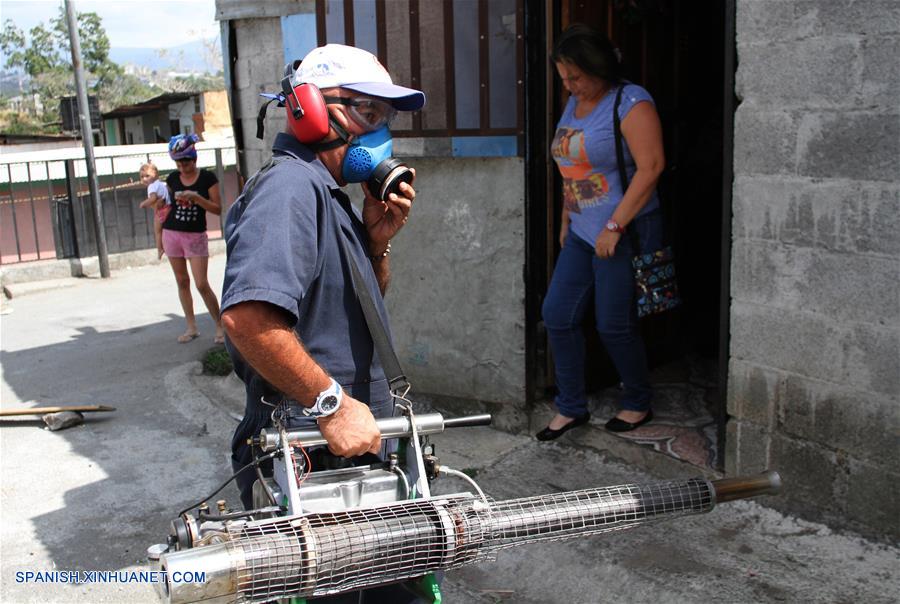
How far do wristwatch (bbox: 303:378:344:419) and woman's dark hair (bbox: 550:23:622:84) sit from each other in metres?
2.54

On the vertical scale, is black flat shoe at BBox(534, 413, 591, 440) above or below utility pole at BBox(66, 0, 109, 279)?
below


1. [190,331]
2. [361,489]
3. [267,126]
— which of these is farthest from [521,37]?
[190,331]

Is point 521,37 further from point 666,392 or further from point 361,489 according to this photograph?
point 361,489

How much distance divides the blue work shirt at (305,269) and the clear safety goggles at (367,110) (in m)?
0.16

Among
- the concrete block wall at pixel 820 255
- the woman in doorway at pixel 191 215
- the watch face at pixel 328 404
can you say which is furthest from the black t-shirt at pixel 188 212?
the watch face at pixel 328 404

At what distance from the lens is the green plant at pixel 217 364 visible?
699 cm

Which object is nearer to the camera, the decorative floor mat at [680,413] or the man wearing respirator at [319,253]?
the man wearing respirator at [319,253]

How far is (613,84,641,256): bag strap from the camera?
435 centimetres

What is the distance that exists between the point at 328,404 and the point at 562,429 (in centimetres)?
273

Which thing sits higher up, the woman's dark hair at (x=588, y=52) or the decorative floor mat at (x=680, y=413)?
the woman's dark hair at (x=588, y=52)

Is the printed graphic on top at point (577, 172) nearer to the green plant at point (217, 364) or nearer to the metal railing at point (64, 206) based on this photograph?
the green plant at point (217, 364)

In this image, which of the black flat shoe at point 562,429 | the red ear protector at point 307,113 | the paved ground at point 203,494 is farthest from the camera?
the black flat shoe at point 562,429

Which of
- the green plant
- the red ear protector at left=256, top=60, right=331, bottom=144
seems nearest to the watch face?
the red ear protector at left=256, top=60, right=331, bottom=144

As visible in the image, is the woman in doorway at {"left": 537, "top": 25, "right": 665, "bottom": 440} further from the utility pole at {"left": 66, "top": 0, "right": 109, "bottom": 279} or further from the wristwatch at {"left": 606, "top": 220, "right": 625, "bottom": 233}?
the utility pole at {"left": 66, "top": 0, "right": 109, "bottom": 279}
